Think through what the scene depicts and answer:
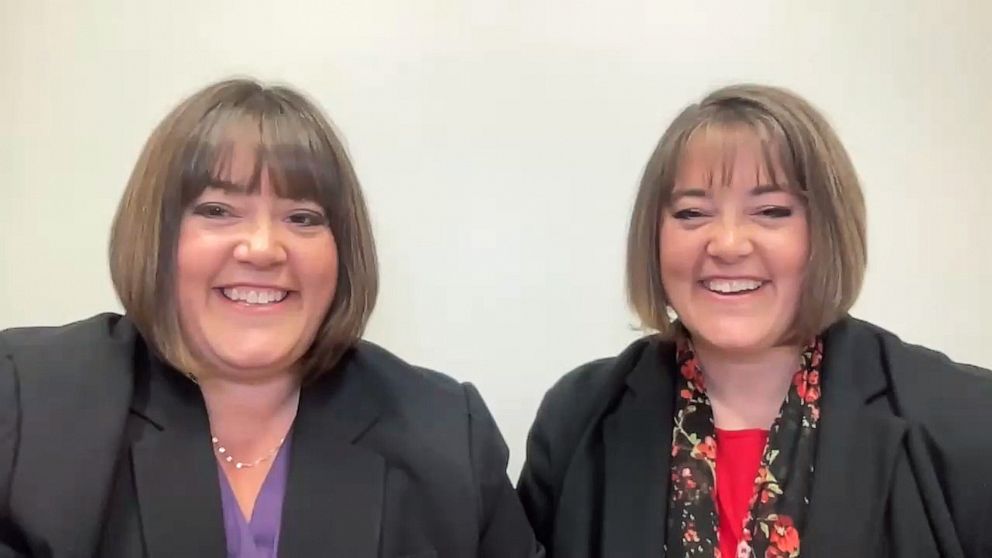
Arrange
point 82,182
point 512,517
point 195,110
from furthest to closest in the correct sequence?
1. point 82,182
2. point 512,517
3. point 195,110

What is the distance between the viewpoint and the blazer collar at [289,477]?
1335mm

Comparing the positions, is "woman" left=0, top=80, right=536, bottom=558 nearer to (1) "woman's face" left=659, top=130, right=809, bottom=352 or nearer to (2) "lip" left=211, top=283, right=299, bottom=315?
(2) "lip" left=211, top=283, right=299, bottom=315

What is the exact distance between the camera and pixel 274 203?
4.59ft

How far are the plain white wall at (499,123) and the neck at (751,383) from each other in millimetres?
507

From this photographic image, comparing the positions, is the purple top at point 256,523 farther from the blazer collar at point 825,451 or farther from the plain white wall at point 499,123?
the plain white wall at point 499,123

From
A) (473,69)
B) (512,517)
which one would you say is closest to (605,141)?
(473,69)

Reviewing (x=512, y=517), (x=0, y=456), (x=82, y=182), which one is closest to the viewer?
(x=0, y=456)

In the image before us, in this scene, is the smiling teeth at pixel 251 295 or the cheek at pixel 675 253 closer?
the smiling teeth at pixel 251 295

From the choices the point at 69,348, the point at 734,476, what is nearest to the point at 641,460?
the point at 734,476

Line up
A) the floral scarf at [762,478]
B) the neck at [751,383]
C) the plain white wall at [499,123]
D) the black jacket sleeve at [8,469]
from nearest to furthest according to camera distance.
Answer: the black jacket sleeve at [8,469] → the floral scarf at [762,478] → the neck at [751,383] → the plain white wall at [499,123]

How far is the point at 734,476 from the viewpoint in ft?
5.17

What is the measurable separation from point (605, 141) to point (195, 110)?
93cm

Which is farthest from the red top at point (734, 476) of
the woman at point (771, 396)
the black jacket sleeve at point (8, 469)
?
the black jacket sleeve at point (8, 469)

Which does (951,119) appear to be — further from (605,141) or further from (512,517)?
(512,517)
